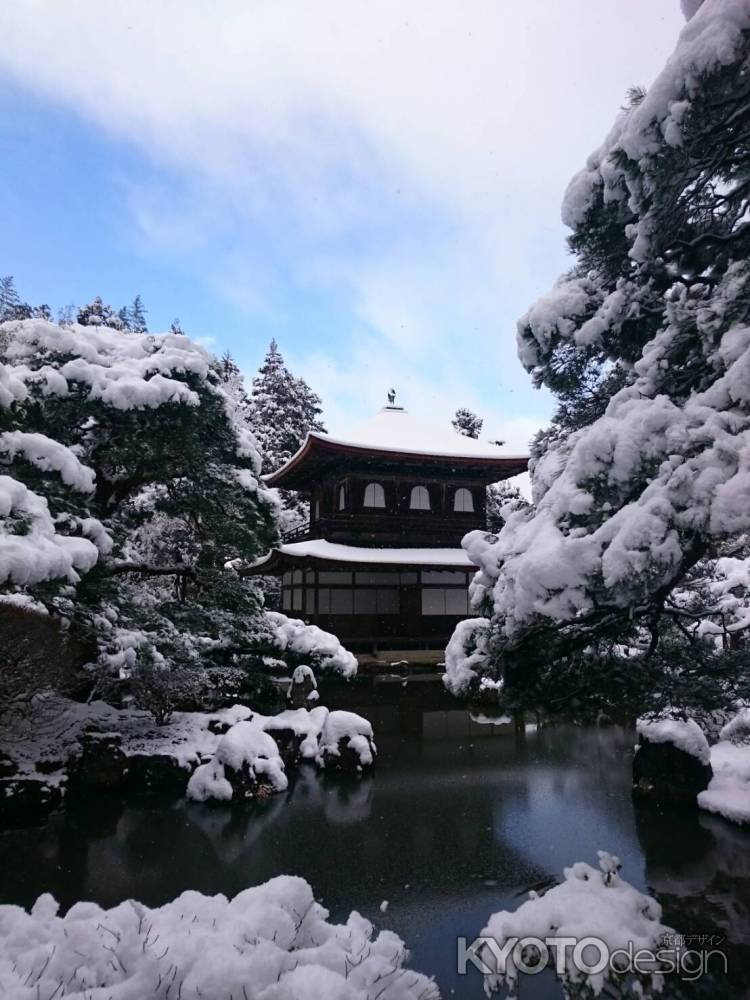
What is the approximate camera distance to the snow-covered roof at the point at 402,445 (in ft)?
69.6

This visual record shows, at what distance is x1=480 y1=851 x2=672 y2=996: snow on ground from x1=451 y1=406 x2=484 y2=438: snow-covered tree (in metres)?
35.8

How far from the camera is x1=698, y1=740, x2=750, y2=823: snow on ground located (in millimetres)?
7117

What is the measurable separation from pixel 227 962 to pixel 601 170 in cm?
533

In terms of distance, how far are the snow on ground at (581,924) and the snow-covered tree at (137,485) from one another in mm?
4955

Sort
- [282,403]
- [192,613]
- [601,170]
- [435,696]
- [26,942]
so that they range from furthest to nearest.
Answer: [282,403], [435,696], [192,613], [601,170], [26,942]

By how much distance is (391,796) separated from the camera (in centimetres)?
836

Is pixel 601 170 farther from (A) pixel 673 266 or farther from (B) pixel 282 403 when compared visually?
(B) pixel 282 403

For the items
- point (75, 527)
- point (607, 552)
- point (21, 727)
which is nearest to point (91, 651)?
point (21, 727)

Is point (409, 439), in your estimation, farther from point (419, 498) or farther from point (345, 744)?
point (345, 744)

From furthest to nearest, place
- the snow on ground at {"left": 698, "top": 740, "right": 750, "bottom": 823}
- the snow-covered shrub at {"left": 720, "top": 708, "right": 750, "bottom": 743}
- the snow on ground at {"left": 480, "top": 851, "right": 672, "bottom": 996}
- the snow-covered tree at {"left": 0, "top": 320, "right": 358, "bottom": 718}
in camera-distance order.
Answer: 1. the snow-covered shrub at {"left": 720, "top": 708, "right": 750, "bottom": 743}
2. the snow-covered tree at {"left": 0, "top": 320, "right": 358, "bottom": 718}
3. the snow on ground at {"left": 698, "top": 740, "right": 750, "bottom": 823}
4. the snow on ground at {"left": 480, "top": 851, "right": 672, "bottom": 996}

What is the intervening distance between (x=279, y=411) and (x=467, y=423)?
12.5 m

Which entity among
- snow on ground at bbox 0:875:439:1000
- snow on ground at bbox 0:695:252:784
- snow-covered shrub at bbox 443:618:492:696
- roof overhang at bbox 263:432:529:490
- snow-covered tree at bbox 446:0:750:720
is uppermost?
roof overhang at bbox 263:432:529:490

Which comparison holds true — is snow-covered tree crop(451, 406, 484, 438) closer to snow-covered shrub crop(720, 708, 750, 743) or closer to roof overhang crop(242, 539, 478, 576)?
roof overhang crop(242, 539, 478, 576)

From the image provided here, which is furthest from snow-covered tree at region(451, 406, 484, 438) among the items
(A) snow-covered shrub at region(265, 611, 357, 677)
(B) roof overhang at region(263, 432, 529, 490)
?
(A) snow-covered shrub at region(265, 611, 357, 677)
